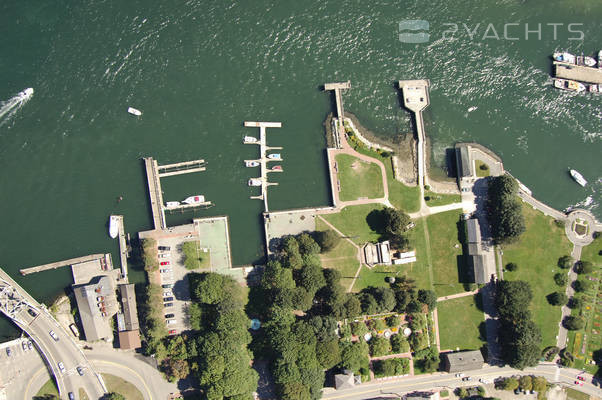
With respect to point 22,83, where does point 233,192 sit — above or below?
below

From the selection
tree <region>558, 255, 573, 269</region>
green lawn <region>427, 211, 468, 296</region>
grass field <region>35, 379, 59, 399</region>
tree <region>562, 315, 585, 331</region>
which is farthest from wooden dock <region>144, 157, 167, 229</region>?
tree <region>562, 315, 585, 331</region>

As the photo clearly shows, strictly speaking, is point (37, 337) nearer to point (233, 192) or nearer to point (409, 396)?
point (233, 192)

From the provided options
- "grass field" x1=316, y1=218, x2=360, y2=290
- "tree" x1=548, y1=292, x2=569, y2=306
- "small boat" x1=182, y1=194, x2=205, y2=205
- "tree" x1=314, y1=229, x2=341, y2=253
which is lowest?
"tree" x1=548, y1=292, x2=569, y2=306

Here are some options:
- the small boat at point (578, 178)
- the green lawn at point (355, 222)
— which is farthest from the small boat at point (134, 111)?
the small boat at point (578, 178)

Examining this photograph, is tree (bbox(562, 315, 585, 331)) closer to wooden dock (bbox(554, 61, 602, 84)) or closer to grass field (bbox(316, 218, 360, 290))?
grass field (bbox(316, 218, 360, 290))

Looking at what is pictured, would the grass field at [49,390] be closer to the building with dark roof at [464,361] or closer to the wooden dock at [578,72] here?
the building with dark roof at [464,361]

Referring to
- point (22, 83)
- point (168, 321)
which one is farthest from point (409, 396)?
point (22, 83)
